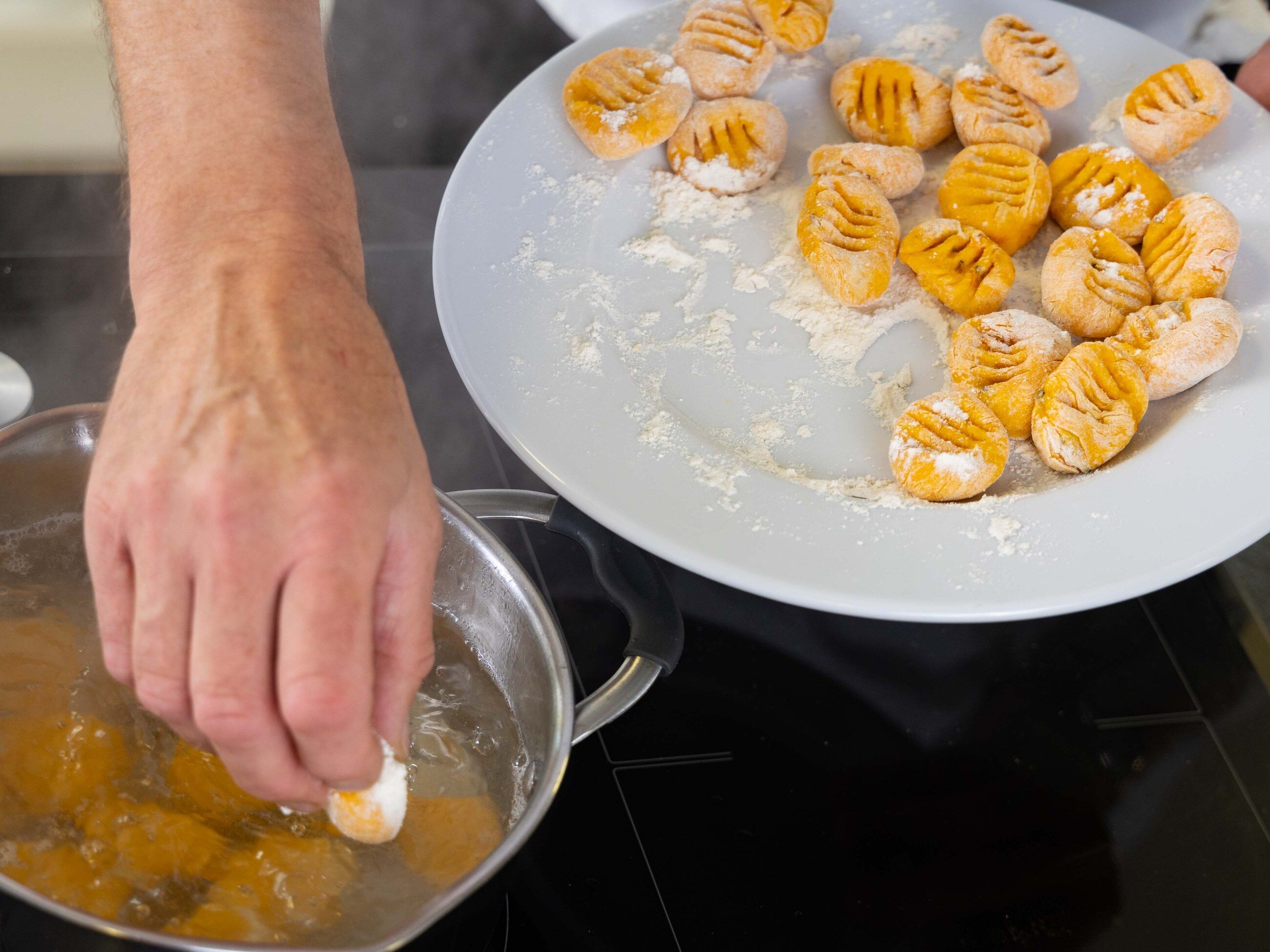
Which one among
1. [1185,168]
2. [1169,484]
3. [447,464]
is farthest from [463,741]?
[1185,168]

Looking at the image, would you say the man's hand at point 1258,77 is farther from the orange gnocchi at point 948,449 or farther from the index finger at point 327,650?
the index finger at point 327,650

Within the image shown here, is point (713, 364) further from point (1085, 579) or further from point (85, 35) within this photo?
point (85, 35)

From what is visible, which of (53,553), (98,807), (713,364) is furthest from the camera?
(713,364)

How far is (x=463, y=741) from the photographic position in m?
0.72

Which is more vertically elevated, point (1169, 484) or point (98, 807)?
point (1169, 484)

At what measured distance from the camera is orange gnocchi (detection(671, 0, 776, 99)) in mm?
1097

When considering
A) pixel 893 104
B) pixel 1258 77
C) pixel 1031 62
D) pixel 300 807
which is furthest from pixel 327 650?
pixel 1258 77

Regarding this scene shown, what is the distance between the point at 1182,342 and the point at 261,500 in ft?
2.66

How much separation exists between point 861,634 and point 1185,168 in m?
0.66

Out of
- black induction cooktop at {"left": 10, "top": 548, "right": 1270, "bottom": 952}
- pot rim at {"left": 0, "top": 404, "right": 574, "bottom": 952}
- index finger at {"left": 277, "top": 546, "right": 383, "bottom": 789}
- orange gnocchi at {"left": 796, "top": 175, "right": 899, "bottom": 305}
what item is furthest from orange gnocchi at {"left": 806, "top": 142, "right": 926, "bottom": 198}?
index finger at {"left": 277, "top": 546, "right": 383, "bottom": 789}

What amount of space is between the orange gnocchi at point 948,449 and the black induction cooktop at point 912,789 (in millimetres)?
164

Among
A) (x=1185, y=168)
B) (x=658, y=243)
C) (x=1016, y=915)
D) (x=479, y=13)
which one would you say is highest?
(x=1185, y=168)

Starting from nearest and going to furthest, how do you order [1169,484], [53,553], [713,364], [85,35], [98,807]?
1. [98,807]
2. [53,553]
3. [1169,484]
4. [713,364]
5. [85,35]

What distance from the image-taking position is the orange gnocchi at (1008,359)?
916 mm
